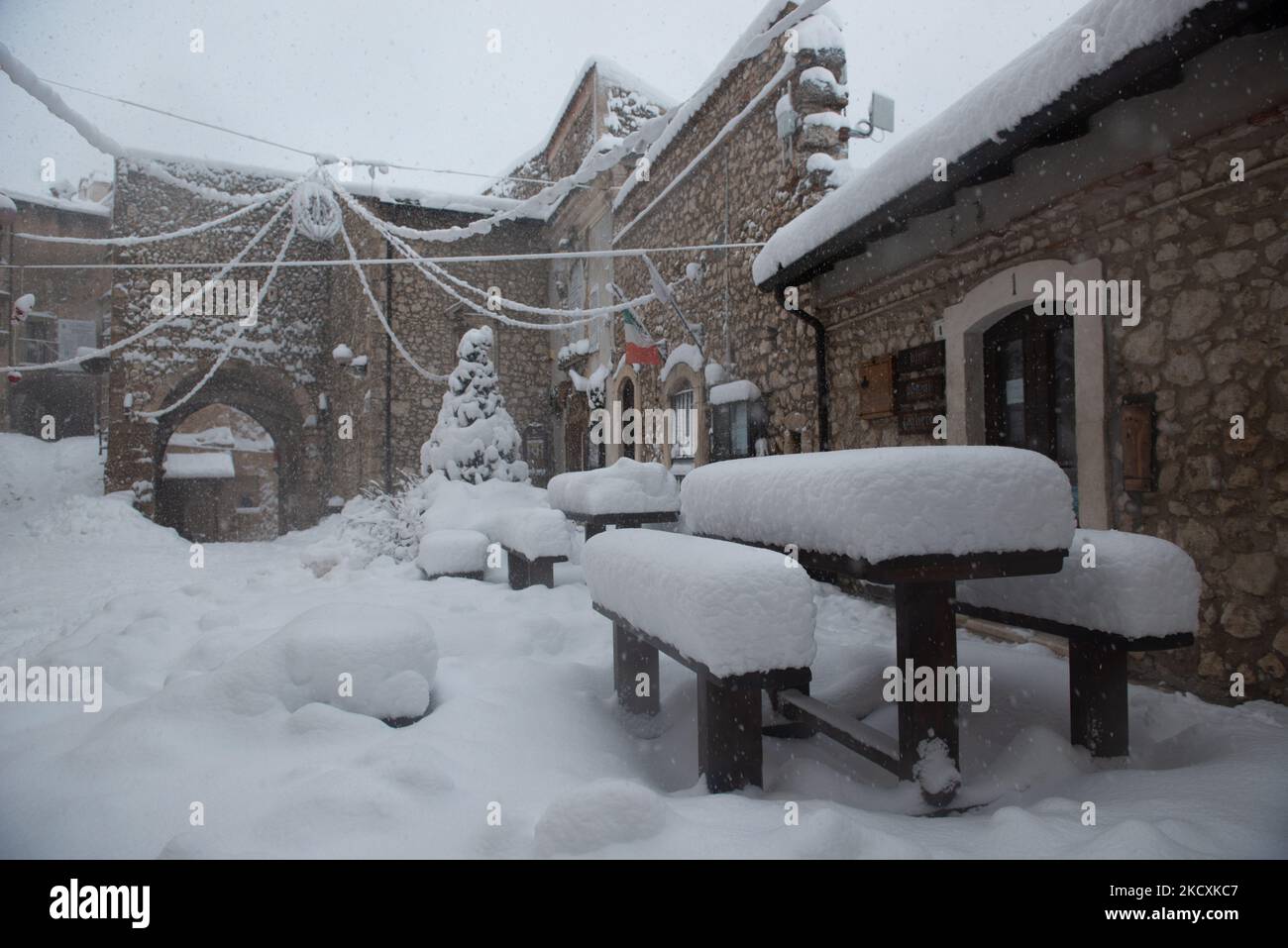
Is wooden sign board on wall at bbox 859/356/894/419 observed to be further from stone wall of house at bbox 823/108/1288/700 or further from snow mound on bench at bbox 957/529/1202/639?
snow mound on bench at bbox 957/529/1202/639

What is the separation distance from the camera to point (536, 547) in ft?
17.4

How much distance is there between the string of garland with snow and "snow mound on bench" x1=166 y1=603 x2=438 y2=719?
222 inches

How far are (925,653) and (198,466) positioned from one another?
2356 centimetres

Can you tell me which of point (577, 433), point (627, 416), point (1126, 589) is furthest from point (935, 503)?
point (577, 433)

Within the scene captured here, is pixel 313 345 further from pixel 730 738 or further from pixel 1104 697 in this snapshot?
pixel 1104 697

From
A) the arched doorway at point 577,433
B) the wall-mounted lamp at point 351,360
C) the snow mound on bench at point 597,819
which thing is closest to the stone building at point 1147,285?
the snow mound on bench at point 597,819

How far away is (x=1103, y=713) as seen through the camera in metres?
2.44

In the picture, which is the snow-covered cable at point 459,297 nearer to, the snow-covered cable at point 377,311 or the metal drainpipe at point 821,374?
the snow-covered cable at point 377,311

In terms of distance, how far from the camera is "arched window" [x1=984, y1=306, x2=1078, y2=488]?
412 centimetres

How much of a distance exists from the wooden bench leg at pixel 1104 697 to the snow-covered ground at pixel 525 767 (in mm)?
74

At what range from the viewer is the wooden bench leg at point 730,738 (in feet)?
7.24

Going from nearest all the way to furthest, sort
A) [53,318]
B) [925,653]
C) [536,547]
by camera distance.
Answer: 1. [925,653]
2. [536,547]
3. [53,318]

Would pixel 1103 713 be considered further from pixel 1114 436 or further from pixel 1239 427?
pixel 1114 436

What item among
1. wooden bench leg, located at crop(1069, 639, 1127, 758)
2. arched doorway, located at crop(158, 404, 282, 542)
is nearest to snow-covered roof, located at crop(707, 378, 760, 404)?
wooden bench leg, located at crop(1069, 639, 1127, 758)
